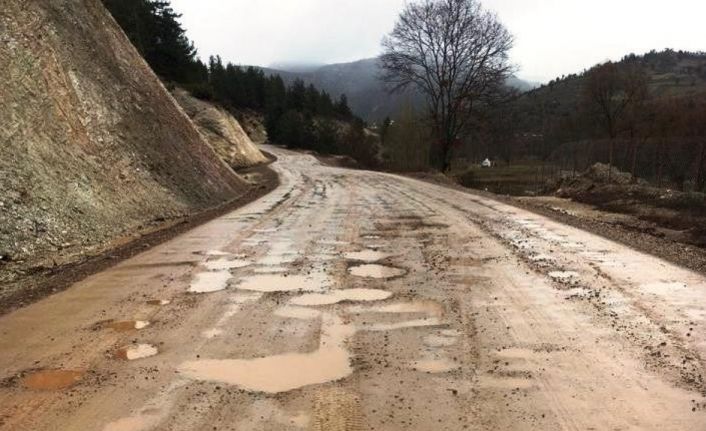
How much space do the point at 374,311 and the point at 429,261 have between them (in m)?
2.66

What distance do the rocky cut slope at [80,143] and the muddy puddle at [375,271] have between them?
4.45 meters

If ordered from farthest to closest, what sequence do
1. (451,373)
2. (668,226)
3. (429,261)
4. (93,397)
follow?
(668,226), (429,261), (451,373), (93,397)

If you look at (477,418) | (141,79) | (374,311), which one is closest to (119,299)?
(374,311)

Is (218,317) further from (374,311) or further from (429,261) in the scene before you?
(429,261)

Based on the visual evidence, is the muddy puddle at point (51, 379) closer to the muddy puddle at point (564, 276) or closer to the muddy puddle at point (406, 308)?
the muddy puddle at point (406, 308)

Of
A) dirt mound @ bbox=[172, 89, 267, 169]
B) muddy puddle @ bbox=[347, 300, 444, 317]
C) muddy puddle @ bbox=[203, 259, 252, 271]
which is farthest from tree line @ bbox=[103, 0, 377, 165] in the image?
muddy puddle @ bbox=[347, 300, 444, 317]

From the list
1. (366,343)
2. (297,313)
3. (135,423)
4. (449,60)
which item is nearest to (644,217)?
(297,313)

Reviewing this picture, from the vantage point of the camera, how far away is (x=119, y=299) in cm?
659

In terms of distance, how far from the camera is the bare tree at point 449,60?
113ft

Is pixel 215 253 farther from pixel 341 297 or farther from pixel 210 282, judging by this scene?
pixel 341 297

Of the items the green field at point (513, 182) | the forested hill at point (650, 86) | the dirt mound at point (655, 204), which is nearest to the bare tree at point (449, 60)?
the green field at point (513, 182)

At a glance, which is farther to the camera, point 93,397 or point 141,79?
point 141,79

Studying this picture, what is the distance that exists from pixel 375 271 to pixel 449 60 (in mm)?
30036

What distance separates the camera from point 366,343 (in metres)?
5.04
